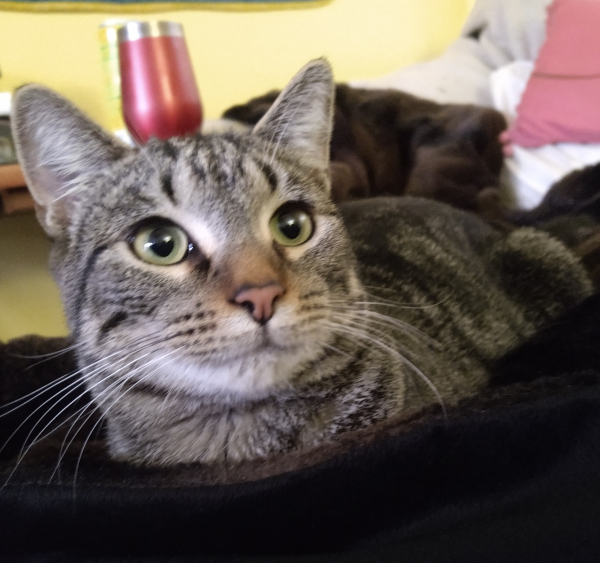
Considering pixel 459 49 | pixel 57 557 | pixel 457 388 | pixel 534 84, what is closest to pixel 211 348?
pixel 57 557

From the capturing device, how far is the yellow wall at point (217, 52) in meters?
1.66

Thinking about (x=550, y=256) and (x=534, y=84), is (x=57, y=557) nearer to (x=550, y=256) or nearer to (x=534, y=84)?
(x=550, y=256)

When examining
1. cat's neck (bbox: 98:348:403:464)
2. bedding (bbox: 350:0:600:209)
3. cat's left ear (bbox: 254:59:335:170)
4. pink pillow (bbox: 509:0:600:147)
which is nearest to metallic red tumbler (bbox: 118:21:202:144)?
cat's left ear (bbox: 254:59:335:170)

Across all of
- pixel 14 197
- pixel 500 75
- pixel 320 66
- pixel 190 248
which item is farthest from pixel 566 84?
pixel 14 197

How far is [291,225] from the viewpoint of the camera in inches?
30.9

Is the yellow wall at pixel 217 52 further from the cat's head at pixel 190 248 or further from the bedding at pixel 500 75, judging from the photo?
the cat's head at pixel 190 248

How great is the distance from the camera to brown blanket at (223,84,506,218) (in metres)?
1.72

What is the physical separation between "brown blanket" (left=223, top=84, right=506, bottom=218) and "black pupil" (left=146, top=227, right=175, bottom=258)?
106 cm

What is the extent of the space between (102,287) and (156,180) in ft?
0.56

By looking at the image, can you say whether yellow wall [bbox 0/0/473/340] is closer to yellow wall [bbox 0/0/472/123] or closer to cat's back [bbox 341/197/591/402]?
yellow wall [bbox 0/0/472/123]

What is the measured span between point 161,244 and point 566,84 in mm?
1561

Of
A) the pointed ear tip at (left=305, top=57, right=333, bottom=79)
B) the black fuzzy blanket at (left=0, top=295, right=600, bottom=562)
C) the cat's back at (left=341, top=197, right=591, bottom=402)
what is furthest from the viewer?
the cat's back at (left=341, top=197, right=591, bottom=402)

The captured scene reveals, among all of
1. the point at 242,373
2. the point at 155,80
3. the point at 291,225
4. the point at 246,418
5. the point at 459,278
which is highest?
the point at 155,80

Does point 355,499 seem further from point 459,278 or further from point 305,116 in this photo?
point 459,278
